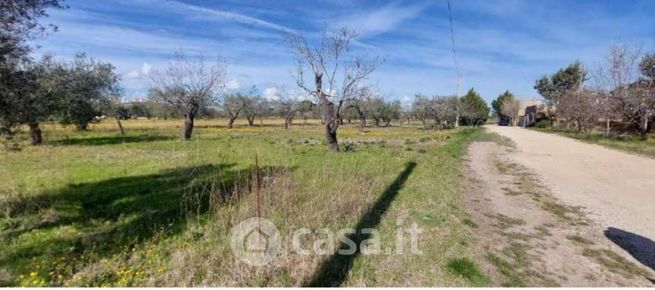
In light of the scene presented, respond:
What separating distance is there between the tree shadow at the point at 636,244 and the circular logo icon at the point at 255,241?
484 centimetres

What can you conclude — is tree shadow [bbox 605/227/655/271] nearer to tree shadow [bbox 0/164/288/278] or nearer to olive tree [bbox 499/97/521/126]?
tree shadow [bbox 0/164/288/278]

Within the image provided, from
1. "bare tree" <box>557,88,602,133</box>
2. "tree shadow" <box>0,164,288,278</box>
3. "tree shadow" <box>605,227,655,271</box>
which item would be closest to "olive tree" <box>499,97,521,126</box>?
"bare tree" <box>557,88,602,133</box>

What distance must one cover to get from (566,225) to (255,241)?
213 inches

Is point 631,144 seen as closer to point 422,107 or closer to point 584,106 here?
point 584,106

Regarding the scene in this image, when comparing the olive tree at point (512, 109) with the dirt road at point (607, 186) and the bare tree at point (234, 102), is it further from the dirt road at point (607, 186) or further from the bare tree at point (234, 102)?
the dirt road at point (607, 186)

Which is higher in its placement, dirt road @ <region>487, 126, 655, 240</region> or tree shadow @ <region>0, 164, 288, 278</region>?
tree shadow @ <region>0, 164, 288, 278</region>

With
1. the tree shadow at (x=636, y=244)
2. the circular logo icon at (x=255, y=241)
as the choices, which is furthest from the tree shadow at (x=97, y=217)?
the tree shadow at (x=636, y=244)

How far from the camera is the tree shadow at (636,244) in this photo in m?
4.66

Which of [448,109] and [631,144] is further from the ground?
[448,109]

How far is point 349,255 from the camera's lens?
14.8 feet

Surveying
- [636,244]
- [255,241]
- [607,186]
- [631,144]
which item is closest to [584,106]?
[631,144]

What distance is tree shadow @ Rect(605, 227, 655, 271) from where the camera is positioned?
4.66 metres

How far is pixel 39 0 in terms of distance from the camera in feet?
19.7

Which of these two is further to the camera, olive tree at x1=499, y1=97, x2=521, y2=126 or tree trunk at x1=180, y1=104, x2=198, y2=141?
olive tree at x1=499, y1=97, x2=521, y2=126
